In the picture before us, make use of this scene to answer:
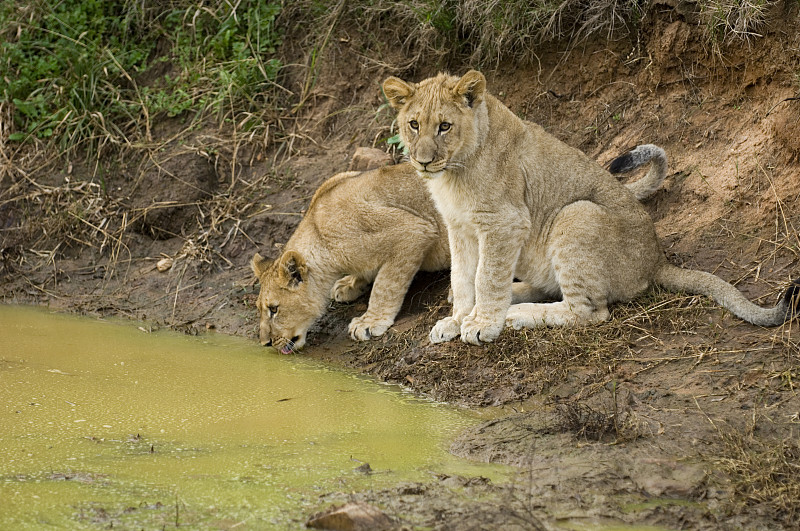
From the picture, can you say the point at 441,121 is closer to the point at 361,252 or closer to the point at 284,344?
the point at 361,252

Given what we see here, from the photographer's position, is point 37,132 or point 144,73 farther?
point 144,73

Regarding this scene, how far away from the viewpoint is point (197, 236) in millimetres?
8352

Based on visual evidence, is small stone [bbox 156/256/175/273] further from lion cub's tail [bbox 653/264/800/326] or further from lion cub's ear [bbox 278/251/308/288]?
lion cub's tail [bbox 653/264/800/326]

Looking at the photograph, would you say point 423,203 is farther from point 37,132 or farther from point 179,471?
point 37,132

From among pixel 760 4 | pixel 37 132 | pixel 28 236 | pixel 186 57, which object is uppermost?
pixel 760 4

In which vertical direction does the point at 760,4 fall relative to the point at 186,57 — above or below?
above

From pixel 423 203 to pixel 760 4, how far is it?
2.73 m

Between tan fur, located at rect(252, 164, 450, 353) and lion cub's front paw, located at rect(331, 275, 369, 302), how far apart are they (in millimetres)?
151

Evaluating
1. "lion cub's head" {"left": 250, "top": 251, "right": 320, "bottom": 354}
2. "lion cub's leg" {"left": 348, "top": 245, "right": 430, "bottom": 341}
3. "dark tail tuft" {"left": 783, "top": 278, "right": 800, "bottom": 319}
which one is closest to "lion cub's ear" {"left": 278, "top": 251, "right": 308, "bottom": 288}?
"lion cub's head" {"left": 250, "top": 251, "right": 320, "bottom": 354}

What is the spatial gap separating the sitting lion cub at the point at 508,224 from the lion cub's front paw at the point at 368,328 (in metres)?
0.66

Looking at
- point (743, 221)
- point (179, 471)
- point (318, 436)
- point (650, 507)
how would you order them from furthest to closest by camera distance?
point (743, 221)
point (318, 436)
point (179, 471)
point (650, 507)

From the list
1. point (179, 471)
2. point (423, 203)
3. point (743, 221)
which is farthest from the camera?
point (423, 203)

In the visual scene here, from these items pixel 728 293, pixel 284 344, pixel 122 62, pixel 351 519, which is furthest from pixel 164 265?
pixel 351 519

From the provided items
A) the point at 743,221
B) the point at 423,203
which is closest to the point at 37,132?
the point at 423,203
